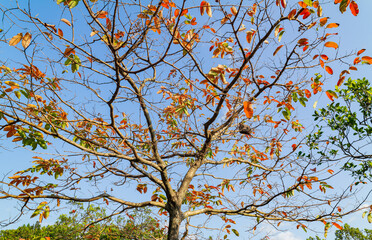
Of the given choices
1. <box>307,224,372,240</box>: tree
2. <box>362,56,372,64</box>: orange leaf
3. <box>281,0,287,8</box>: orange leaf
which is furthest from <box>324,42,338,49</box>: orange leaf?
<box>307,224,372,240</box>: tree

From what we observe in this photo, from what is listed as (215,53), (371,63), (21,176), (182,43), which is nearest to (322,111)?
(371,63)

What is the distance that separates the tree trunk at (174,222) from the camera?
10.7 feet

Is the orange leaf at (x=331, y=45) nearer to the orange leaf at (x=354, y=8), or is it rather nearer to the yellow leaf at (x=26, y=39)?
the orange leaf at (x=354, y=8)

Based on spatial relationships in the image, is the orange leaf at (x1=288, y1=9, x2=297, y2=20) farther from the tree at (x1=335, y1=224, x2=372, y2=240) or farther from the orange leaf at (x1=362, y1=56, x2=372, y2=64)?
the tree at (x1=335, y1=224, x2=372, y2=240)

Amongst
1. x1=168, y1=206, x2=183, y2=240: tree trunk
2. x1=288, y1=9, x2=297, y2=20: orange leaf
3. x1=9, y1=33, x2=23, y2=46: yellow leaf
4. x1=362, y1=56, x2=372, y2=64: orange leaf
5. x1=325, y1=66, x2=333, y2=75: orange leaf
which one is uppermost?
x1=9, y1=33, x2=23, y2=46: yellow leaf

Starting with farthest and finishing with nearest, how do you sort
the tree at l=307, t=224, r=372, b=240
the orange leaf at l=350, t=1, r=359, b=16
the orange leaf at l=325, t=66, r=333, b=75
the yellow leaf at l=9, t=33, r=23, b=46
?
the tree at l=307, t=224, r=372, b=240, the orange leaf at l=325, t=66, r=333, b=75, the yellow leaf at l=9, t=33, r=23, b=46, the orange leaf at l=350, t=1, r=359, b=16

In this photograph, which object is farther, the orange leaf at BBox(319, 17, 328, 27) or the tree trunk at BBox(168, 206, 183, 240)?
the tree trunk at BBox(168, 206, 183, 240)

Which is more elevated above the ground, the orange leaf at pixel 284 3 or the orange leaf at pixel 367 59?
the orange leaf at pixel 284 3

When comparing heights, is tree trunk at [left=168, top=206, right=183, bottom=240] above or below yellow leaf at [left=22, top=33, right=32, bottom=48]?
below

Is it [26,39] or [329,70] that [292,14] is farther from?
[26,39]

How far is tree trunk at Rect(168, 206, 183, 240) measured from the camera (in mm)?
3265

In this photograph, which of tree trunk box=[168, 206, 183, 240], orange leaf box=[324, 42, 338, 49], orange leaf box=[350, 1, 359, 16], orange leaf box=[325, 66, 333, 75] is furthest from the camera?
tree trunk box=[168, 206, 183, 240]

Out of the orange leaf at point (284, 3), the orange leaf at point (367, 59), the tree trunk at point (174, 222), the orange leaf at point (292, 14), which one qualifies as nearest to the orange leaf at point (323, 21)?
the orange leaf at point (292, 14)

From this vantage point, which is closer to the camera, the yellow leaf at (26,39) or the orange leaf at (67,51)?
the yellow leaf at (26,39)
